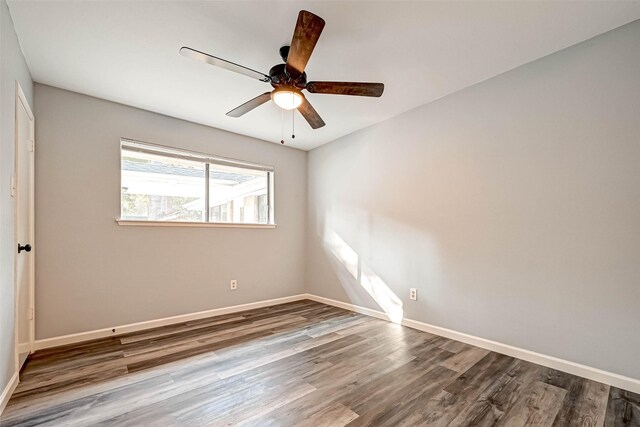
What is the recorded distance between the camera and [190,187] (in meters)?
3.62

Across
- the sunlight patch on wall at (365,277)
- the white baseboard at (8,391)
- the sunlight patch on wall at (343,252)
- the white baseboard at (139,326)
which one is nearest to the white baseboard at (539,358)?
the sunlight patch on wall at (365,277)

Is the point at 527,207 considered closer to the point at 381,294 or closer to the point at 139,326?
the point at 381,294

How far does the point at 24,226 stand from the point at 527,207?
405cm

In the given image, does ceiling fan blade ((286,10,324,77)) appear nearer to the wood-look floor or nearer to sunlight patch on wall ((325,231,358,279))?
the wood-look floor

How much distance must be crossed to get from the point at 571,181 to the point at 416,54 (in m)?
1.52

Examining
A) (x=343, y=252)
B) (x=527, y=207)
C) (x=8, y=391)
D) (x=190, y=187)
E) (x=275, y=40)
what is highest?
(x=275, y=40)

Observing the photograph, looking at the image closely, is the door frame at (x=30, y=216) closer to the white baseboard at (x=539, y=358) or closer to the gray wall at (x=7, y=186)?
the gray wall at (x=7, y=186)

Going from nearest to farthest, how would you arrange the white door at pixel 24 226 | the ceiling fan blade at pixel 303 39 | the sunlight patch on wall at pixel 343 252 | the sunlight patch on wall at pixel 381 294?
1. the ceiling fan blade at pixel 303 39
2. the white door at pixel 24 226
3. the sunlight patch on wall at pixel 381 294
4. the sunlight patch on wall at pixel 343 252

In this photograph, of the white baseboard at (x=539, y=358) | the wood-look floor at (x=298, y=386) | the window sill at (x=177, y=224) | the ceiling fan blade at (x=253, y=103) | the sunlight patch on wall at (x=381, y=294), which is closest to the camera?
the wood-look floor at (x=298, y=386)

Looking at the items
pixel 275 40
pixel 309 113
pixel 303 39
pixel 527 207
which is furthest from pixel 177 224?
pixel 527 207

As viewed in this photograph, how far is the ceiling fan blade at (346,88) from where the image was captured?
2064 mm

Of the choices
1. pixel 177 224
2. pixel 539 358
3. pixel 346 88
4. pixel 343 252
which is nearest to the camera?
pixel 346 88

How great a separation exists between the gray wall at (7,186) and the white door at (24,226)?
0.43ft

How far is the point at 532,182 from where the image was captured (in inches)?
93.5
